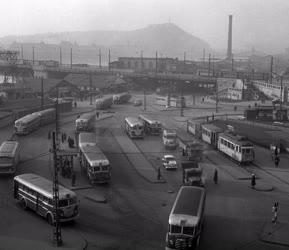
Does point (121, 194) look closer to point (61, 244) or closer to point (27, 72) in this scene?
point (61, 244)

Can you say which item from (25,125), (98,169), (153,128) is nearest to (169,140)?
(153,128)

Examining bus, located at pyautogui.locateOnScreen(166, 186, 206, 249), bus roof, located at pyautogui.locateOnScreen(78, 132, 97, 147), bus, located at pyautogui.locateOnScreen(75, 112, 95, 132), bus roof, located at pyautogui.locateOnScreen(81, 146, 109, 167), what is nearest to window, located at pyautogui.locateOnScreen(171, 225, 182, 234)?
bus, located at pyautogui.locateOnScreen(166, 186, 206, 249)

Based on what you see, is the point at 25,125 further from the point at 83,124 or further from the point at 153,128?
the point at 153,128

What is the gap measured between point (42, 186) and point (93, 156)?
16.6 feet

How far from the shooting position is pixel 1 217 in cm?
1644

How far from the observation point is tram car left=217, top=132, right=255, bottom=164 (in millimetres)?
24300

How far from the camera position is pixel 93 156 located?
21250 millimetres

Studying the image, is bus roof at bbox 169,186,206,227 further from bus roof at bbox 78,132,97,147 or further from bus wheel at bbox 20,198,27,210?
bus roof at bbox 78,132,97,147

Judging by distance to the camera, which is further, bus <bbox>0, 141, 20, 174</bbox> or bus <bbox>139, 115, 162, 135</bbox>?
bus <bbox>139, 115, 162, 135</bbox>

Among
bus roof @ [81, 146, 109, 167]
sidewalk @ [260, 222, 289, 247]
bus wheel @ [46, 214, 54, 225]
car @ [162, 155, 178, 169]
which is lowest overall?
sidewalk @ [260, 222, 289, 247]

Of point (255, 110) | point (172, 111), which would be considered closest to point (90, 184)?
point (255, 110)

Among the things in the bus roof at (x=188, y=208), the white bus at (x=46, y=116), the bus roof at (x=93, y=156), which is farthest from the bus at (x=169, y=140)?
the bus roof at (x=188, y=208)

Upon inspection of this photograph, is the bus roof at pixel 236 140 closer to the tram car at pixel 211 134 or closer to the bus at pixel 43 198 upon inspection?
the tram car at pixel 211 134

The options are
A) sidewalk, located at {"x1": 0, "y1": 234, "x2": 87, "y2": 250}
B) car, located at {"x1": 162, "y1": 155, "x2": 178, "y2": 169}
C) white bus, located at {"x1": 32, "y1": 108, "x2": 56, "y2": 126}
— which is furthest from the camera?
white bus, located at {"x1": 32, "y1": 108, "x2": 56, "y2": 126}
